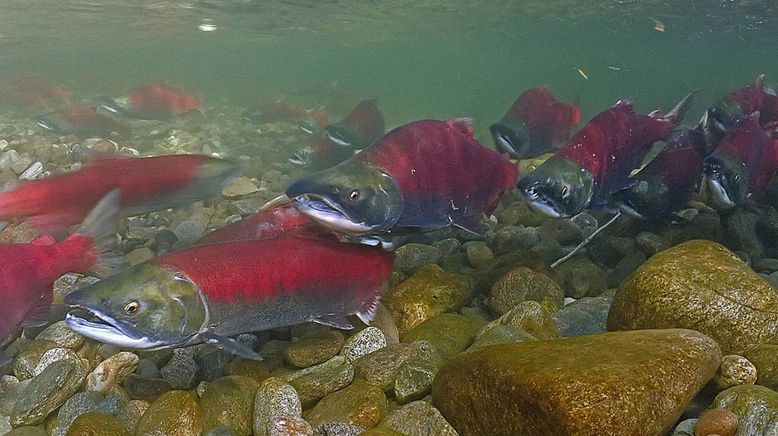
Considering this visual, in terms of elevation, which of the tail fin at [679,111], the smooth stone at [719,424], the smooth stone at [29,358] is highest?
the tail fin at [679,111]

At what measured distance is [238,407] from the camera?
280 cm

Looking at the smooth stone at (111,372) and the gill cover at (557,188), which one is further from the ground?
the gill cover at (557,188)

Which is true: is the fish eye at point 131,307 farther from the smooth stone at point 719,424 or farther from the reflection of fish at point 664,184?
the reflection of fish at point 664,184

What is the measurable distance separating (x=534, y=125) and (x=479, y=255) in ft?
6.56

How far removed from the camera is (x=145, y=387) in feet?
10.2

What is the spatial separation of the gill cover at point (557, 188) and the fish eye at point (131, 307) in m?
2.19

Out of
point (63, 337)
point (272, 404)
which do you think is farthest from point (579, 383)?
point (63, 337)

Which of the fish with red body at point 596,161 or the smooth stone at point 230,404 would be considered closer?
the smooth stone at point 230,404

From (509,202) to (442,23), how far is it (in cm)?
3491

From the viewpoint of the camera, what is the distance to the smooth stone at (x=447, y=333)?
3.24 meters

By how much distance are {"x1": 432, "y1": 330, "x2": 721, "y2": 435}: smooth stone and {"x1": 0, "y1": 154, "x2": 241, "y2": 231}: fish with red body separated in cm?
335

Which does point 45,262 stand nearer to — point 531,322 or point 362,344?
point 362,344

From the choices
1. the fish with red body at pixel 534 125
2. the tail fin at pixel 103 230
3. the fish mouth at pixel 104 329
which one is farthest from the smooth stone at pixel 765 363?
the tail fin at pixel 103 230

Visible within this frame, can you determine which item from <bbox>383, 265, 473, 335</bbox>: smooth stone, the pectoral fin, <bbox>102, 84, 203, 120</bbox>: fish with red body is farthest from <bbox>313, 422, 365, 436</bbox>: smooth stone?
<bbox>102, 84, 203, 120</bbox>: fish with red body
